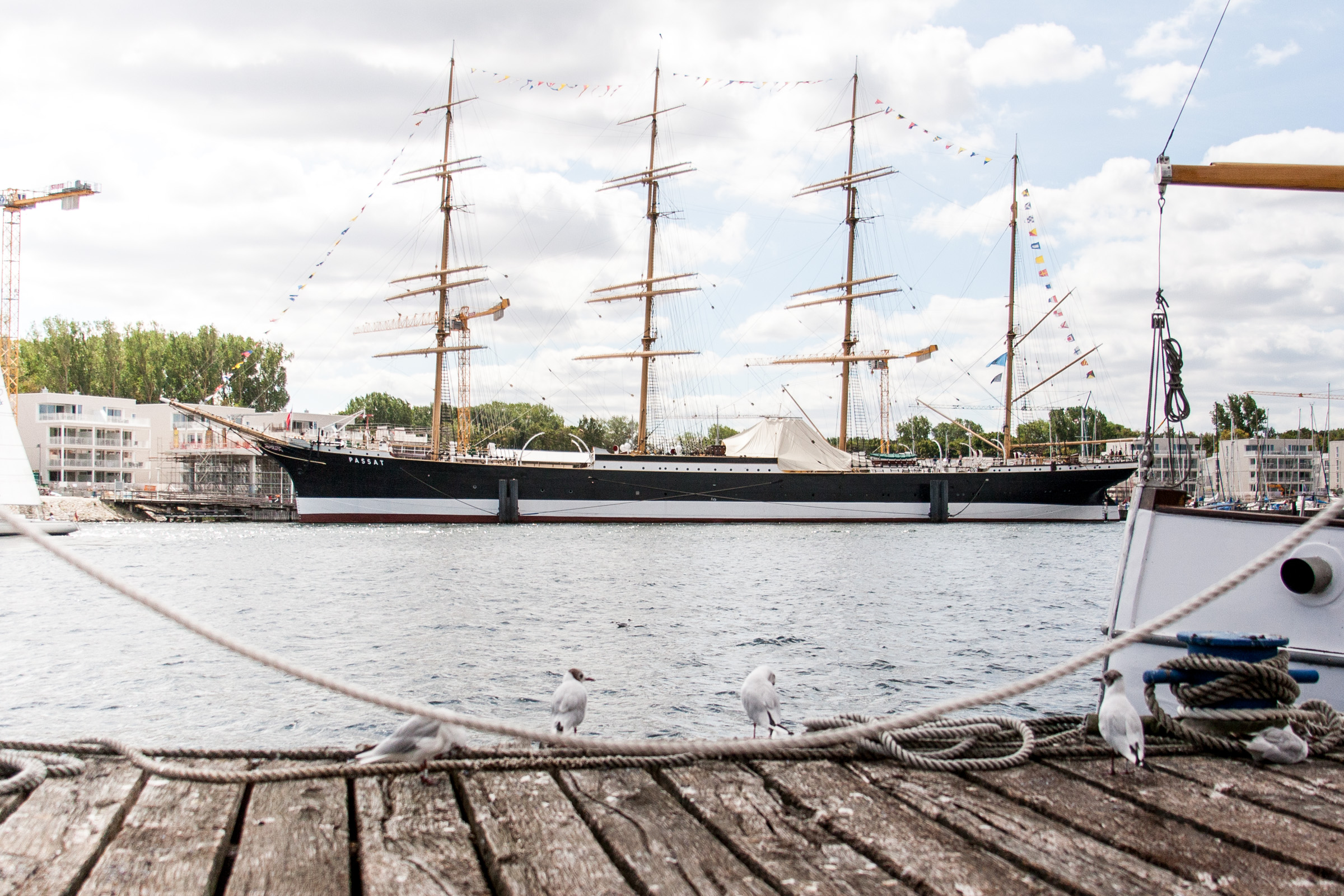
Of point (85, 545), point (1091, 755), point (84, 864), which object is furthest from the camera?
point (85, 545)

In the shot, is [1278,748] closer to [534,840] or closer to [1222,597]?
[1222,597]

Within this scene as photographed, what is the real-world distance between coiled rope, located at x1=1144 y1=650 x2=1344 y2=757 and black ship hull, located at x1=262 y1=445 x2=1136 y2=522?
127ft

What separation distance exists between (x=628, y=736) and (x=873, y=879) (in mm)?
5167

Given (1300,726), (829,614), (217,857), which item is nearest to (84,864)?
(217,857)

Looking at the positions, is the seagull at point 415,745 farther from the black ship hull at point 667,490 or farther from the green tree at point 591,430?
the green tree at point 591,430

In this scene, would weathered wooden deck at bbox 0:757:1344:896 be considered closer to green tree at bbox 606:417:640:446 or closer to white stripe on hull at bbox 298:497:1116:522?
white stripe on hull at bbox 298:497:1116:522

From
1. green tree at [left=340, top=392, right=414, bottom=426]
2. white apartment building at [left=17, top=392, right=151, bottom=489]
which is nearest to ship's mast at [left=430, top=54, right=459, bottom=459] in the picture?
white apartment building at [left=17, top=392, right=151, bottom=489]

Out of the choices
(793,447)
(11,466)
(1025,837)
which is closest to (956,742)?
(1025,837)

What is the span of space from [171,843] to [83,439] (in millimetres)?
68866

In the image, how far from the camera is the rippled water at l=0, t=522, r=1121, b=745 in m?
8.31

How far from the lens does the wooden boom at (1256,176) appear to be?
5188mm

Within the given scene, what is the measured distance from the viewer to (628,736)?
7094 millimetres

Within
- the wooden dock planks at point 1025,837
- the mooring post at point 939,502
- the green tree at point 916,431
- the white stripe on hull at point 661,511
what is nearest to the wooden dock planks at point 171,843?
the wooden dock planks at point 1025,837

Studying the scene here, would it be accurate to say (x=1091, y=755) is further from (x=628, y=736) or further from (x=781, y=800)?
(x=628, y=736)
